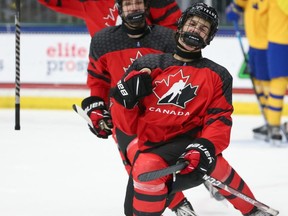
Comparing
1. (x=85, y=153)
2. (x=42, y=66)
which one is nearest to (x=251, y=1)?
(x=85, y=153)

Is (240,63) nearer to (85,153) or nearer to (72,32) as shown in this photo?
(72,32)

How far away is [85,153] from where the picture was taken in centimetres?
472

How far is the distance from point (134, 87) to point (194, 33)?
266 millimetres

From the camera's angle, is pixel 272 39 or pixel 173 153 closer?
pixel 173 153

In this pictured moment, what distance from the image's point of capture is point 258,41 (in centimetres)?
533

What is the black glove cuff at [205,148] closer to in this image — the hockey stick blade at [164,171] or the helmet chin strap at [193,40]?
the hockey stick blade at [164,171]

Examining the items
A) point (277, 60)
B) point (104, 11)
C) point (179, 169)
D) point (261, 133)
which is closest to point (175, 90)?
point (179, 169)

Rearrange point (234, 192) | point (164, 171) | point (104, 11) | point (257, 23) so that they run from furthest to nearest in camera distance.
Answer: point (257, 23)
point (104, 11)
point (234, 192)
point (164, 171)

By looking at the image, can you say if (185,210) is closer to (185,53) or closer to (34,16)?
(185,53)

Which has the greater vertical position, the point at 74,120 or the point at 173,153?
the point at 173,153

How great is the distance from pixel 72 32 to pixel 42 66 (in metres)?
0.36

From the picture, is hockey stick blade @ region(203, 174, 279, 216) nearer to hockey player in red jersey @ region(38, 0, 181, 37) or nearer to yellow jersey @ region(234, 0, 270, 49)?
hockey player in red jersey @ region(38, 0, 181, 37)

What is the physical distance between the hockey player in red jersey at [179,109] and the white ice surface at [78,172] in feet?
1.88

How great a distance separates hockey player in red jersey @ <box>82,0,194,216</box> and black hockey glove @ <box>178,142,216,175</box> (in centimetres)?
40
